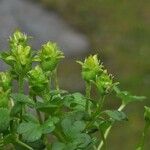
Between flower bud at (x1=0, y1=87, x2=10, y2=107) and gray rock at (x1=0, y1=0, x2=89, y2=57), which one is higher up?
flower bud at (x1=0, y1=87, x2=10, y2=107)

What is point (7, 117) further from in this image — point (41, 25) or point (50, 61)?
point (41, 25)

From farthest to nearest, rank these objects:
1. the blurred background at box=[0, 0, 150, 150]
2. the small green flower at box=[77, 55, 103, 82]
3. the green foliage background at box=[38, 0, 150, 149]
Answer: the blurred background at box=[0, 0, 150, 150], the green foliage background at box=[38, 0, 150, 149], the small green flower at box=[77, 55, 103, 82]

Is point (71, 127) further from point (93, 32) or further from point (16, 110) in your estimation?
point (93, 32)

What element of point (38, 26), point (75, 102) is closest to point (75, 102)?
point (75, 102)

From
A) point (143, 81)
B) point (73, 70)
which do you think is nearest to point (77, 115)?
point (143, 81)

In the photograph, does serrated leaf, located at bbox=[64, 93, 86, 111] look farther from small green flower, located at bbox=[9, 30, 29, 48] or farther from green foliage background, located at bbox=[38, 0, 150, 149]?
green foliage background, located at bbox=[38, 0, 150, 149]

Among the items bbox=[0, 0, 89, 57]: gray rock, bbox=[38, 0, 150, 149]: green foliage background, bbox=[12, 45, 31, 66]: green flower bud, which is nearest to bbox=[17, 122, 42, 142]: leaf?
bbox=[12, 45, 31, 66]: green flower bud

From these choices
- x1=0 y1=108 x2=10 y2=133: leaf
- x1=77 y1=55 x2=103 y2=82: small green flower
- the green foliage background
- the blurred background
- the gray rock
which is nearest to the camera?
x1=0 y1=108 x2=10 y2=133: leaf
